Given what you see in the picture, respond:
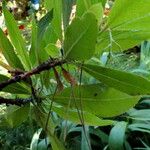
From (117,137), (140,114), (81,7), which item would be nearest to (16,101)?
(81,7)

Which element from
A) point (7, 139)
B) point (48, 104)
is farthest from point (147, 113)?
point (48, 104)

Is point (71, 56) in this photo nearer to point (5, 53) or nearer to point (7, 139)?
point (5, 53)

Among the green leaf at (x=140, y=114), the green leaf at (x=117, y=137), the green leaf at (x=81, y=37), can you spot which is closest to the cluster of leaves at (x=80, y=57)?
the green leaf at (x=81, y=37)

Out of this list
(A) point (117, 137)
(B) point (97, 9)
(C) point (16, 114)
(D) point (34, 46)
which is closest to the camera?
(B) point (97, 9)

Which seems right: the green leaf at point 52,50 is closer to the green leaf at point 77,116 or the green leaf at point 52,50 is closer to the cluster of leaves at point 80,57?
the cluster of leaves at point 80,57

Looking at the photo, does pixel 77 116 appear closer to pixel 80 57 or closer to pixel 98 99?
pixel 98 99

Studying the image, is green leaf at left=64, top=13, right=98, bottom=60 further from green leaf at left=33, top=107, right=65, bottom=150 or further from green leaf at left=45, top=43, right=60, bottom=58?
green leaf at left=33, top=107, right=65, bottom=150

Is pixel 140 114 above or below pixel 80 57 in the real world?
above

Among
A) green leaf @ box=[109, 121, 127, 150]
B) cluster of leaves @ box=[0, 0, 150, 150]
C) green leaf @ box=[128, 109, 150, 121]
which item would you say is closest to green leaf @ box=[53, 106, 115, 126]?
cluster of leaves @ box=[0, 0, 150, 150]
